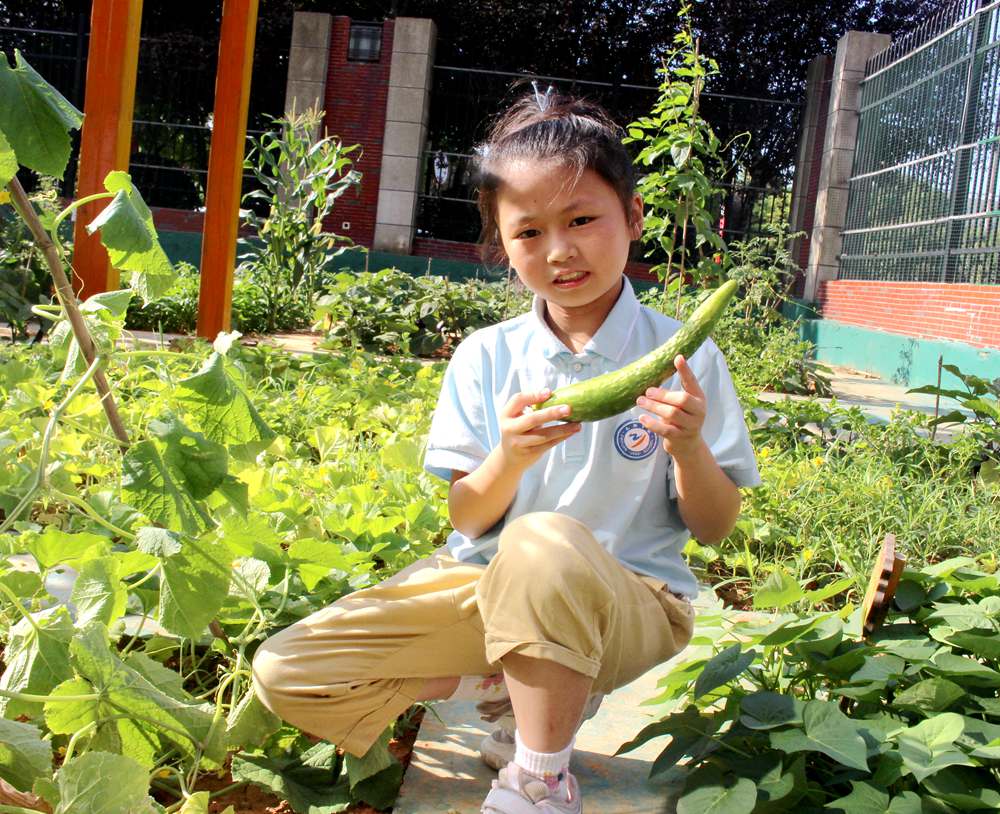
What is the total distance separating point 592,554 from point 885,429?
3.31 metres

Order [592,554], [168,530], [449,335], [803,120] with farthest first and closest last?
1. [803,120]
2. [449,335]
3. [592,554]
4. [168,530]

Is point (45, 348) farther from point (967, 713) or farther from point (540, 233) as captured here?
point (967, 713)

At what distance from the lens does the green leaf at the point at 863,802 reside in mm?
1447

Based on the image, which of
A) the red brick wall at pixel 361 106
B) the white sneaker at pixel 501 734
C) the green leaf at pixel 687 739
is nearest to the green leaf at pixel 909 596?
the green leaf at pixel 687 739

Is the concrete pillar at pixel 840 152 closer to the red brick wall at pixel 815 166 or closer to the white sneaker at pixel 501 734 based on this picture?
the red brick wall at pixel 815 166

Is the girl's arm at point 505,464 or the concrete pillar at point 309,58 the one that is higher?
the concrete pillar at point 309,58

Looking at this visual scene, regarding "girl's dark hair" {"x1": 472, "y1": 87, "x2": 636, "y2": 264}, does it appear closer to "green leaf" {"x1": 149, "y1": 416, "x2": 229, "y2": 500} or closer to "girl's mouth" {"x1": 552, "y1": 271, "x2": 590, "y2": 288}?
"girl's mouth" {"x1": 552, "y1": 271, "x2": 590, "y2": 288}

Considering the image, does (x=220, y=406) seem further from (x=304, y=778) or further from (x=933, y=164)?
(x=933, y=164)

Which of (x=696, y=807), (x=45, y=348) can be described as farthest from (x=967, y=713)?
(x=45, y=348)

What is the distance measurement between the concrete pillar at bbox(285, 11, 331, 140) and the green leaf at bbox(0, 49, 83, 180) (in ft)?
56.3

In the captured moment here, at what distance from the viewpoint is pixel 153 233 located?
1.51m

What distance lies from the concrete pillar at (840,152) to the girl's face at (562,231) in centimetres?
1314

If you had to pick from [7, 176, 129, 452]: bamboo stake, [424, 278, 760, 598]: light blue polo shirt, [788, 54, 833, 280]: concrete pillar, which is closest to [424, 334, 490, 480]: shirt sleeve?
[424, 278, 760, 598]: light blue polo shirt

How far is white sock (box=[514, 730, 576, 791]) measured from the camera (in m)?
1.60
